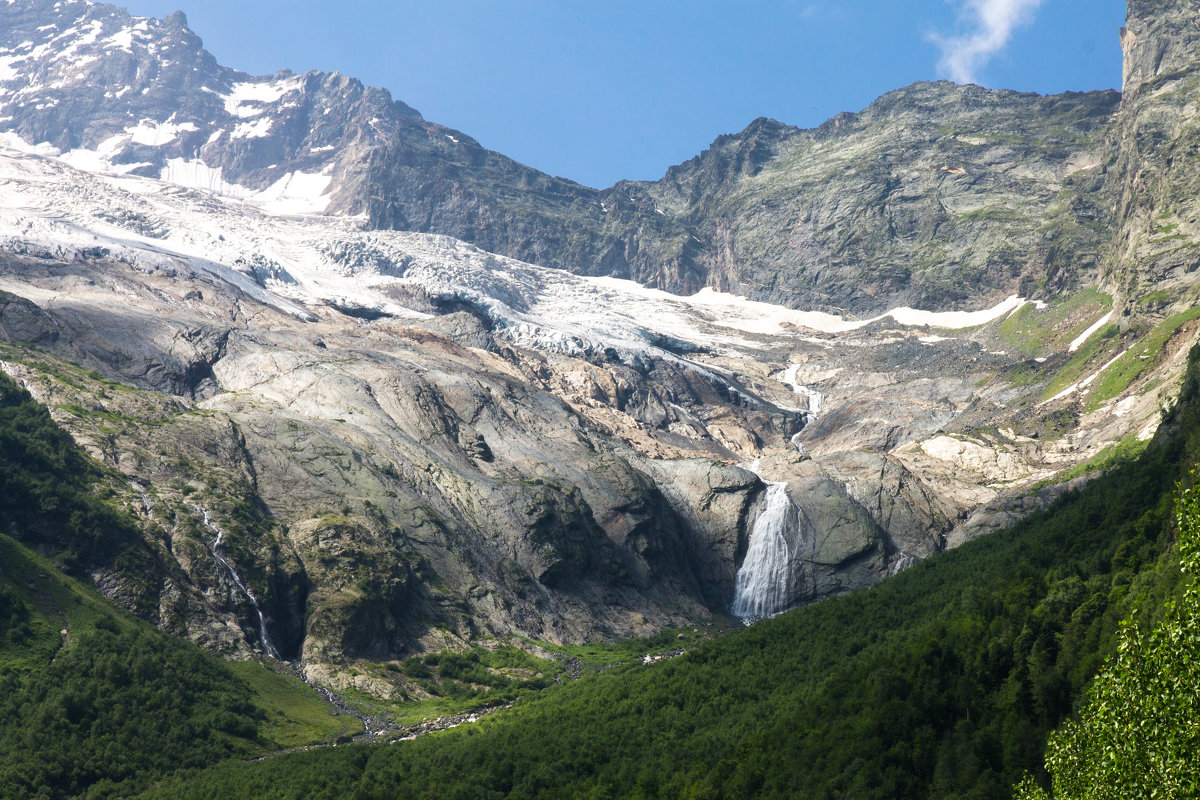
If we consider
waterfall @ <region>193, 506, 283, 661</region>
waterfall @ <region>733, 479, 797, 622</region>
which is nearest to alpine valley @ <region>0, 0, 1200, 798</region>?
waterfall @ <region>193, 506, 283, 661</region>

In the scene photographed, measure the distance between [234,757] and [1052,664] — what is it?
64289 mm

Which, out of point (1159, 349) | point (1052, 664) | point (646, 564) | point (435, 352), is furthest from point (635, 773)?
point (435, 352)

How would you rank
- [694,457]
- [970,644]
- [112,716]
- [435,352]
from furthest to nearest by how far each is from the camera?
[435,352] → [694,457] → [112,716] → [970,644]

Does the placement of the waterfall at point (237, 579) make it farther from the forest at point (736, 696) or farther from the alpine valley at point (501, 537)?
the forest at point (736, 696)

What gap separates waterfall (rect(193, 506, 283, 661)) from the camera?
103562mm

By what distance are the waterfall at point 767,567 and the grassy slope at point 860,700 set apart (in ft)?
145

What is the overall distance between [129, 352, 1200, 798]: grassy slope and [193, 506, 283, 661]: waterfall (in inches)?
1089

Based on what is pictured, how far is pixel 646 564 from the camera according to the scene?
138 metres

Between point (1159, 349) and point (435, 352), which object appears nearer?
point (1159, 349)

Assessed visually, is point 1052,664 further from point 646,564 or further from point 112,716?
point 646,564

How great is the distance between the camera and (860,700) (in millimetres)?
65125

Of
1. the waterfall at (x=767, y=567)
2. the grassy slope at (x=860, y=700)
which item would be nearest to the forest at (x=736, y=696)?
the grassy slope at (x=860, y=700)

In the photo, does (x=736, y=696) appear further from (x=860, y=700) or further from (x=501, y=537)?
(x=501, y=537)

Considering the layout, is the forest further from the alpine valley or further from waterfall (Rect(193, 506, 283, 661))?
waterfall (Rect(193, 506, 283, 661))
